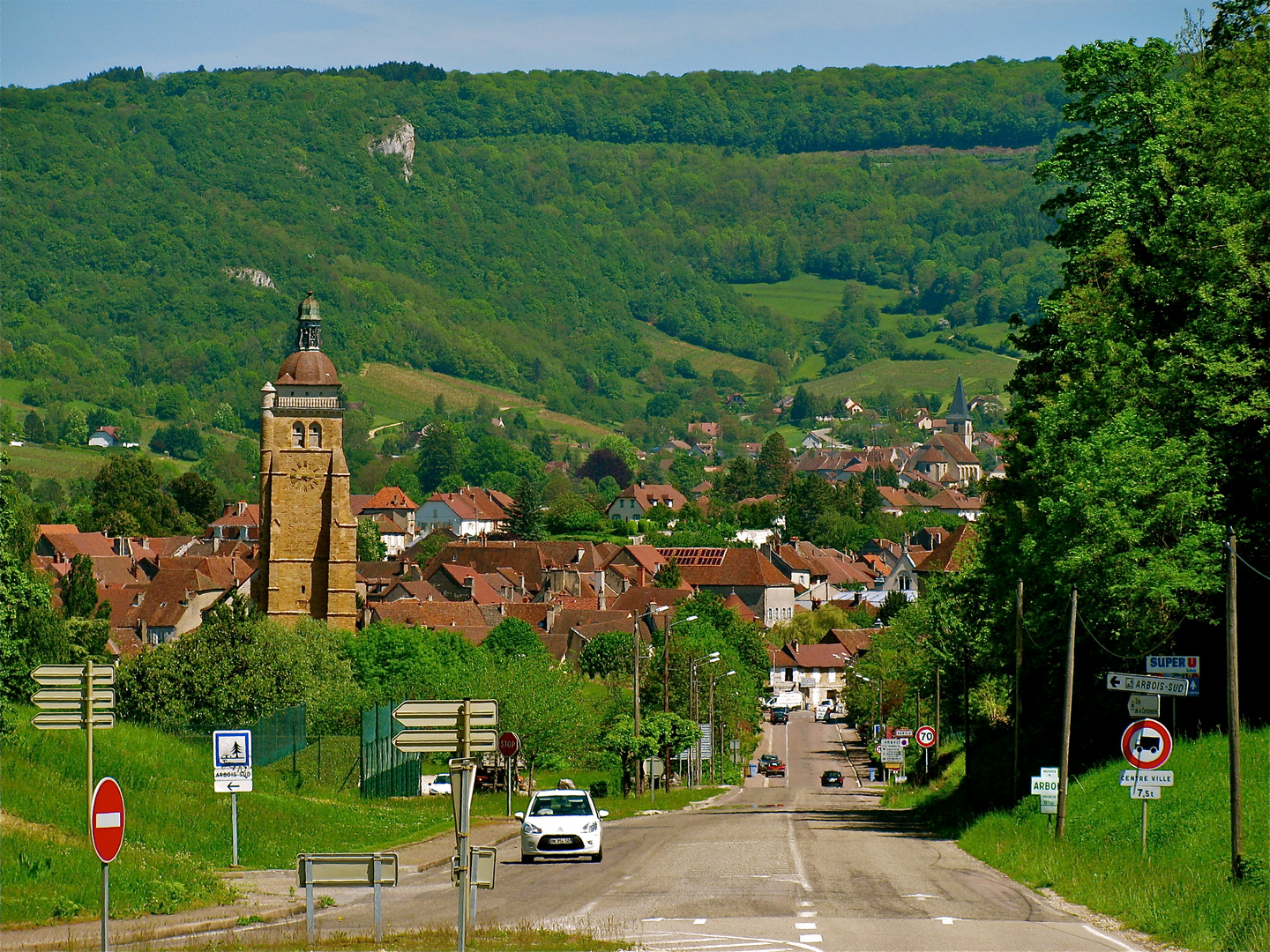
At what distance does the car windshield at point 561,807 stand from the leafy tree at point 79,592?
77892 mm

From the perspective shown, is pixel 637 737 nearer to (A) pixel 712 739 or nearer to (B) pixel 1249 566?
(A) pixel 712 739

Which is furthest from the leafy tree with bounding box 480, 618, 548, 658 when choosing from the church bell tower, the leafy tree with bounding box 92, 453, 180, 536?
the leafy tree with bounding box 92, 453, 180, 536

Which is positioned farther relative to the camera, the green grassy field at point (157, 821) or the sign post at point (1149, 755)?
the sign post at point (1149, 755)

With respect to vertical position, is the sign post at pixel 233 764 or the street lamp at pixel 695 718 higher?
the sign post at pixel 233 764

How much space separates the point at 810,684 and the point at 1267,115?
130551 millimetres

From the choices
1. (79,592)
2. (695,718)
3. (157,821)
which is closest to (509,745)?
(157,821)

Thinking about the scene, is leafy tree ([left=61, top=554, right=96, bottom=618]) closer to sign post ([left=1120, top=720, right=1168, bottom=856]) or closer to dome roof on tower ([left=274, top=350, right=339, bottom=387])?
dome roof on tower ([left=274, top=350, right=339, bottom=387])

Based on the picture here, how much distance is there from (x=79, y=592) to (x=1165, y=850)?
296 feet

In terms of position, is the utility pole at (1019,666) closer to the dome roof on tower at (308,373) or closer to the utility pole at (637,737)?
the utility pole at (637,737)

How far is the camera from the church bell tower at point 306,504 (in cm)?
10819

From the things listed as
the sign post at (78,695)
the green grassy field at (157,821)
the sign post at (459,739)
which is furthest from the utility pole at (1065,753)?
the sign post at (78,695)

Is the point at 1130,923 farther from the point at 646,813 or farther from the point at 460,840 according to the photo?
the point at 646,813

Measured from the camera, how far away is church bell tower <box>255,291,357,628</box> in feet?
355

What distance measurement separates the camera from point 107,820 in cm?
1828
